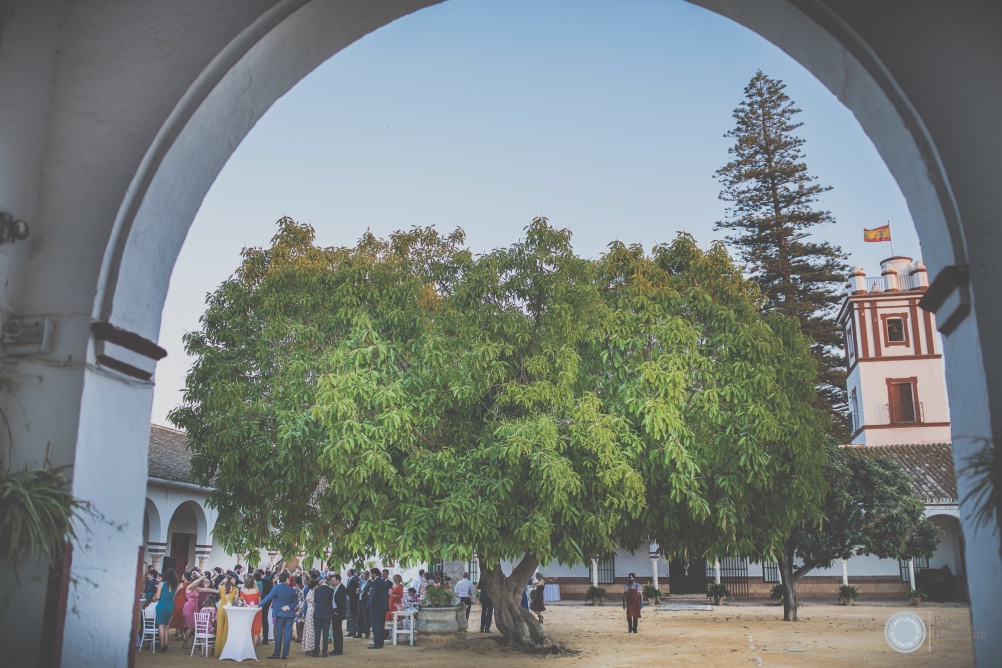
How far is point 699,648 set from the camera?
13.7 m

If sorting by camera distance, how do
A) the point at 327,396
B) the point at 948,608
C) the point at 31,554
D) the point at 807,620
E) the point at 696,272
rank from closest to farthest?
the point at 31,554, the point at 327,396, the point at 696,272, the point at 807,620, the point at 948,608

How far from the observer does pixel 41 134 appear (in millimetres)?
3904

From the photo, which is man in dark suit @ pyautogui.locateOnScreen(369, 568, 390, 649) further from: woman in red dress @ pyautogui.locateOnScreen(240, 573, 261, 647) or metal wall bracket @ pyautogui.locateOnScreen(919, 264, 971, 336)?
metal wall bracket @ pyautogui.locateOnScreen(919, 264, 971, 336)

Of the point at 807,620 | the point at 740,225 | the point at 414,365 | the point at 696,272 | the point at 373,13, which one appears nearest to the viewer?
the point at 373,13

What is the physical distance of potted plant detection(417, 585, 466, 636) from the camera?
15242 mm

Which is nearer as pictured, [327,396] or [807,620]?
[327,396]

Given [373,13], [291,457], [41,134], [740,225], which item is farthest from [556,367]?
[740,225]

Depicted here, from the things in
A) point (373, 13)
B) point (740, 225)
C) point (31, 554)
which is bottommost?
point (31, 554)

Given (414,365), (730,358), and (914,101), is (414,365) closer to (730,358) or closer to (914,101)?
(730,358)

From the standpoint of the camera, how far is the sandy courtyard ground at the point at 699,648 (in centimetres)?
1173

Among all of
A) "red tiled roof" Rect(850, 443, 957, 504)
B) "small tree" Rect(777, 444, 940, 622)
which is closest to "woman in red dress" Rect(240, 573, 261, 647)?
"small tree" Rect(777, 444, 940, 622)

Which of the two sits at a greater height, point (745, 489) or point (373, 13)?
point (373, 13)

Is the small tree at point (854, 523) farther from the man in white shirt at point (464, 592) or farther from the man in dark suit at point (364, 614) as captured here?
the man in dark suit at point (364, 614)

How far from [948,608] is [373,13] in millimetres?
22379
